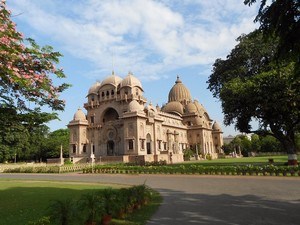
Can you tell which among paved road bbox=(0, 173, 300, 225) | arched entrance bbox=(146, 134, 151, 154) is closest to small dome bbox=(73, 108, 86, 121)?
arched entrance bbox=(146, 134, 151, 154)

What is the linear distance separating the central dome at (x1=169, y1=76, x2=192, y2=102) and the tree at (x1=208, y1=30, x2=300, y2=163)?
51.8 metres

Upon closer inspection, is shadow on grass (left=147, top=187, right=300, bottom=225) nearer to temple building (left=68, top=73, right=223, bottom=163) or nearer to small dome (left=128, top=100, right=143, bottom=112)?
temple building (left=68, top=73, right=223, bottom=163)

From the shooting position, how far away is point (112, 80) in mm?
62625

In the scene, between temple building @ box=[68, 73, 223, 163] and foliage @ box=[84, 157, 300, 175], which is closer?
foliage @ box=[84, 157, 300, 175]

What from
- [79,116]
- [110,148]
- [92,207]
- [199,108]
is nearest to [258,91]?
[92,207]

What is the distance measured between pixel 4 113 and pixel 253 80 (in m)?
21.4

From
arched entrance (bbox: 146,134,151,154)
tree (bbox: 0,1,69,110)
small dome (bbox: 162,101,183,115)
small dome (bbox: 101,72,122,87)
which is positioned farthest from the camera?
small dome (bbox: 162,101,183,115)

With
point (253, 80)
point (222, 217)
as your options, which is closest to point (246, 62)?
point (253, 80)

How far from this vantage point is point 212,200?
39.5 feet

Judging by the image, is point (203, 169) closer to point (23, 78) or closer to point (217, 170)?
point (217, 170)

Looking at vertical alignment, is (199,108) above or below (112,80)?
below

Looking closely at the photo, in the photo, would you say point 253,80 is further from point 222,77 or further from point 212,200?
point 212,200

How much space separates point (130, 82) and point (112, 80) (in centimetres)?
574

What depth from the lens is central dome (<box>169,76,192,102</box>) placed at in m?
87.1
